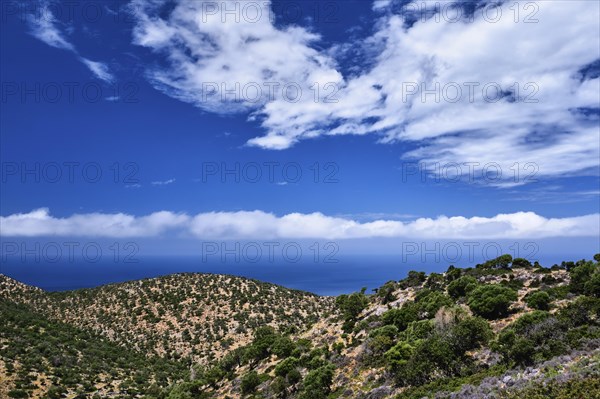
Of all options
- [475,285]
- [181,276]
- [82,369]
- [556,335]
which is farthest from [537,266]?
[181,276]

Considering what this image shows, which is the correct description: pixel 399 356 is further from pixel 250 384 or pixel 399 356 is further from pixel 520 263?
pixel 520 263

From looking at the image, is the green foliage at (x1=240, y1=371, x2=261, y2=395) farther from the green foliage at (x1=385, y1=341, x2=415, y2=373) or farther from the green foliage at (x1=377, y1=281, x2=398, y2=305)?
the green foliage at (x1=377, y1=281, x2=398, y2=305)

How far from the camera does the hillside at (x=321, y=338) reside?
19.9m

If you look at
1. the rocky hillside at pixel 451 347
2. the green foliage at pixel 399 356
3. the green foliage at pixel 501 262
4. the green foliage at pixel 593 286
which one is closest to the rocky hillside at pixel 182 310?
the rocky hillside at pixel 451 347

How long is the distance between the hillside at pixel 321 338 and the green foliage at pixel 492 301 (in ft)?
0.39

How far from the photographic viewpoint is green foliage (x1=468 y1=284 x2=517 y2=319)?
28703 mm

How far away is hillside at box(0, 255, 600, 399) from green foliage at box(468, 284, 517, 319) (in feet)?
0.39

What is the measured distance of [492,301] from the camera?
28781 millimetres

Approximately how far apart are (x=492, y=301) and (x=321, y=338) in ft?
61.6

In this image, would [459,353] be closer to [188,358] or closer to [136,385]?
[136,385]

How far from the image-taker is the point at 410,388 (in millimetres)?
21250

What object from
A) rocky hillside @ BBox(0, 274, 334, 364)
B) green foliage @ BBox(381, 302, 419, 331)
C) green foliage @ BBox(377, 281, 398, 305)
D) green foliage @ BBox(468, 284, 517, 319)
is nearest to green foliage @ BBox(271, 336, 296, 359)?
green foliage @ BBox(381, 302, 419, 331)

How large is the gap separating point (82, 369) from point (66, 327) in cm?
1950

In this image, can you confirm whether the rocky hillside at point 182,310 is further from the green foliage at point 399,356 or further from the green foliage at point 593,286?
the green foliage at point 593,286
